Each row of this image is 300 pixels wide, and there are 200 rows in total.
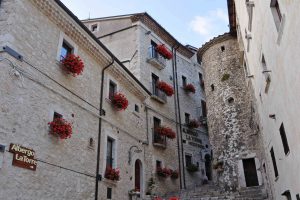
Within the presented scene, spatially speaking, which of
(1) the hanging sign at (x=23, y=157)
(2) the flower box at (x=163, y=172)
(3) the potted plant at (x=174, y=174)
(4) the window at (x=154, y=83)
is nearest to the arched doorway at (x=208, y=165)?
(3) the potted plant at (x=174, y=174)

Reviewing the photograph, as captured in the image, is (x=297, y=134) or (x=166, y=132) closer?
(x=297, y=134)

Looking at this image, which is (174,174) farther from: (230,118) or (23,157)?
(23,157)

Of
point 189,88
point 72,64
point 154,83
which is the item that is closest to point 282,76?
point 72,64

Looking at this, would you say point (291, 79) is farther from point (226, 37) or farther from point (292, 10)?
point (226, 37)

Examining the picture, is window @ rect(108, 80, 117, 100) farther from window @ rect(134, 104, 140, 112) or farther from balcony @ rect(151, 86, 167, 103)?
balcony @ rect(151, 86, 167, 103)

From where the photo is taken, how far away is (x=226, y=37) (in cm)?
2056

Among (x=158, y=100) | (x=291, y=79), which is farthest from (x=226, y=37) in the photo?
(x=291, y=79)

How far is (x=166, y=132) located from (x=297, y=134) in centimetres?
1141

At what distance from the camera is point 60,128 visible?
9.99m

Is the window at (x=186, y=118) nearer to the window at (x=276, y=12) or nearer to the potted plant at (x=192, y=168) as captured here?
the potted plant at (x=192, y=168)

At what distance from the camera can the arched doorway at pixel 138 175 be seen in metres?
15.7

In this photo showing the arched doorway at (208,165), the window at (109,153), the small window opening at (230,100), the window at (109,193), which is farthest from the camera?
the arched doorway at (208,165)

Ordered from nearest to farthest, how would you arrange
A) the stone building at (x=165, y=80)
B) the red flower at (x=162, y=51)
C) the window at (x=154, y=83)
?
1. the stone building at (x=165, y=80)
2. the window at (x=154, y=83)
3. the red flower at (x=162, y=51)

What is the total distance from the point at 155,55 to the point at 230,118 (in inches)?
267
